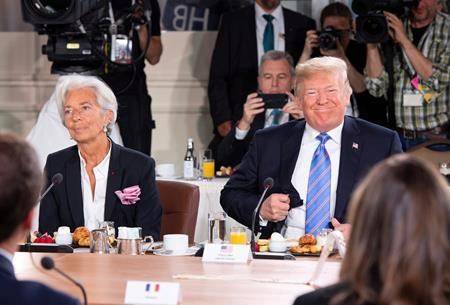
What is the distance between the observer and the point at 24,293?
1916mm

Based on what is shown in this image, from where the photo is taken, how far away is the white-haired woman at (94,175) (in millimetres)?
4160

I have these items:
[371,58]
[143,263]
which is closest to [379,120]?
[371,58]

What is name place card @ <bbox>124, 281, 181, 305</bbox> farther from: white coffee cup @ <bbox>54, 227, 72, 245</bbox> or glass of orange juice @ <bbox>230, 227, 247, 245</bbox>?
white coffee cup @ <bbox>54, 227, 72, 245</bbox>

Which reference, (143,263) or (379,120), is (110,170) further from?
(379,120)

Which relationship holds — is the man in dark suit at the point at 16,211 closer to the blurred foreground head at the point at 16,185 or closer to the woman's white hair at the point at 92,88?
the blurred foreground head at the point at 16,185

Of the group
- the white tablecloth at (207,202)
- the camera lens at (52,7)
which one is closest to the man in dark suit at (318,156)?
the white tablecloth at (207,202)

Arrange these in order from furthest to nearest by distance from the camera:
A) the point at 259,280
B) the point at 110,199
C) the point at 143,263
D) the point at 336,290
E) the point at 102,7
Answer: the point at 102,7 < the point at 110,199 < the point at 143,263 < the point at 259,280 < the point at 336,290

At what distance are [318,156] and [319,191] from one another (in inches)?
6.1

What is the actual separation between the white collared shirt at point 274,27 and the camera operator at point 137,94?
61cm

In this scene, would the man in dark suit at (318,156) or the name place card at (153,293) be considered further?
the man in dark suit at (318,156)

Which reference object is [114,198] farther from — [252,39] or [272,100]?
[252,39]

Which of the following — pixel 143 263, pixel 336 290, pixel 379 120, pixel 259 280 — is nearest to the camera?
pixel 336 290

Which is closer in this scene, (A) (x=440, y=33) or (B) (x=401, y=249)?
(B) (x=401, y=249)

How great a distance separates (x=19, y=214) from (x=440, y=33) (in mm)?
4283
